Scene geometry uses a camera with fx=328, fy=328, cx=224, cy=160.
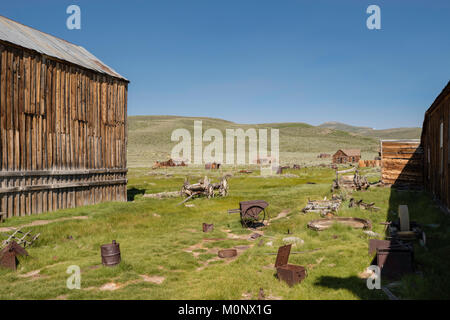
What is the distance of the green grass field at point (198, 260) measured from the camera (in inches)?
291

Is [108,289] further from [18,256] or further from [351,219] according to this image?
[351,219]

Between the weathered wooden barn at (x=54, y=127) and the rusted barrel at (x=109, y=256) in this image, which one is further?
the weathered wooden barn at (x=54, y=127)

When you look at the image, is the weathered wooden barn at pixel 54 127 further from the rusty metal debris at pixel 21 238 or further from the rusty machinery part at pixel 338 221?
the rusty machinery part at pixel 338 221

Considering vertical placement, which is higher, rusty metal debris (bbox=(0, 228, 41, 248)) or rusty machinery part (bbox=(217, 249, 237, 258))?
rusty metal debris (bbox=(0, 228, 41, 248))

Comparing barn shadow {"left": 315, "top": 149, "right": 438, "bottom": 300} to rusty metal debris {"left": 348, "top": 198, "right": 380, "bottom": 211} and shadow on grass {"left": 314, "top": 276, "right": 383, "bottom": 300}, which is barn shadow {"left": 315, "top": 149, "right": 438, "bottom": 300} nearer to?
shadow on grass {"left": 314, "top": 276, "right": 383, "bottom": 300}

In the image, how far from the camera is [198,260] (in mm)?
10531

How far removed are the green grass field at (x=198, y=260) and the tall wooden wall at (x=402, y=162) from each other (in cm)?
697

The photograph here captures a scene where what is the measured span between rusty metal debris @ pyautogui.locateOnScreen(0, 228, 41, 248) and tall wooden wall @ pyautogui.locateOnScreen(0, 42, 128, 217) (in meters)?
3.19

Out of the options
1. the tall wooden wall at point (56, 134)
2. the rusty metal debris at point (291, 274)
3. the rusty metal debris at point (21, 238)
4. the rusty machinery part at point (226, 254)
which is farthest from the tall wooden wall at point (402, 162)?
the rusty metal debris at point (21, 238)

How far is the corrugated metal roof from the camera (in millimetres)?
15754

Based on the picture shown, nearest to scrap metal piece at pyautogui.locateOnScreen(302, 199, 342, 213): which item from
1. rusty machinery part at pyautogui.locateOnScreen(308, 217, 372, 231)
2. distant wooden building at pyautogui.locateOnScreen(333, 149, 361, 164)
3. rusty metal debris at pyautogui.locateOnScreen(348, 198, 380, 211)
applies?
rusty metal debris at pyautogui.locateOnScreen(348, 198, 380, 211)

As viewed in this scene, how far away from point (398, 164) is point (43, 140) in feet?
76.8

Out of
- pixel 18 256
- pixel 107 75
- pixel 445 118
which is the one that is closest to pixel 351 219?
pixel 445 118

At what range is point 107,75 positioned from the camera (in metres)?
20.4
